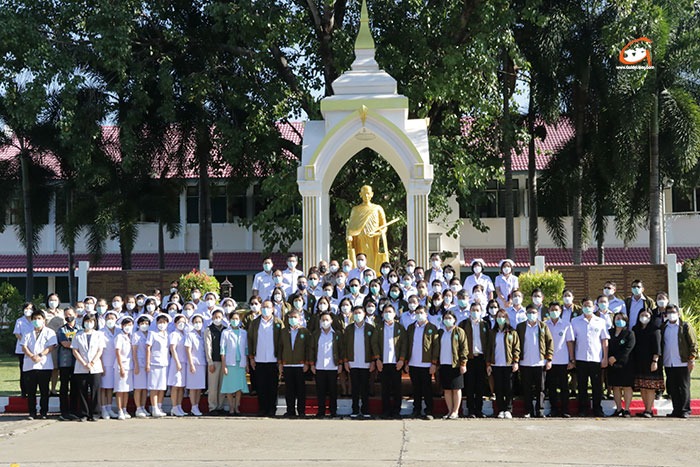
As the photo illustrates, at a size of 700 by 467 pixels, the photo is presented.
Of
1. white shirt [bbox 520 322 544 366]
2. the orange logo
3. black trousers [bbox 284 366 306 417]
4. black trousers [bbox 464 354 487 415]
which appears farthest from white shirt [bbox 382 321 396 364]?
the orange logo

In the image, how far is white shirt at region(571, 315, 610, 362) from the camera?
481 inches

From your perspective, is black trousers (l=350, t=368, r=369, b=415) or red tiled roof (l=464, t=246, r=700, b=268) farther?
red tiled roof (l=464, t=246, r=700, b=268)

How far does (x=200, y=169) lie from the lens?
26.2m

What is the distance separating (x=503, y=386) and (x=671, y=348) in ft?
7.65

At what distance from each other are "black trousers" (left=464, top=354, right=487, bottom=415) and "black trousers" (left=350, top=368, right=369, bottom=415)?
1367 mm

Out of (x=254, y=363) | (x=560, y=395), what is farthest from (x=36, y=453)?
(x=560, y=395)

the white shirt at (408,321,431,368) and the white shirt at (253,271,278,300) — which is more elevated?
the white shirt at (253,271,278,300)

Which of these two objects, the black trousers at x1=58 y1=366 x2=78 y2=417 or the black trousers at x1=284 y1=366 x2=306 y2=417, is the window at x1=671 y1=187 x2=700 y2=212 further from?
the black trousers at x1=58 y1=366 x2=78 y2=417

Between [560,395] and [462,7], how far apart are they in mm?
12104

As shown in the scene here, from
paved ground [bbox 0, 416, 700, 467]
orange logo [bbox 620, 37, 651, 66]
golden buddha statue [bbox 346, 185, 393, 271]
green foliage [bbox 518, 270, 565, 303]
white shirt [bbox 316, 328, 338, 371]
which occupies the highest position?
orange logo [bbox 620, 37, 651, 66]

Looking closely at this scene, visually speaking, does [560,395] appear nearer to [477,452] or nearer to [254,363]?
[477,452]

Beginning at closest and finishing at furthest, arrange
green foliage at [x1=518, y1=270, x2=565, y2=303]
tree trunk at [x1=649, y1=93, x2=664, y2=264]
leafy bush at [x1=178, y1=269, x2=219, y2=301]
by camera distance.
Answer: green foliage at [x1=518, y1=270, x2=565, y2=303] < leafy bush at [x1=178, y1=269, x2=219, y2=301] < tree trunk at [x1=649, y1=93, x2=664, y2=264]

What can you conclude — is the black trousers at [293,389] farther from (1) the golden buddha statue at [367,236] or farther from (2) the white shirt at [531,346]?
(1) the golden buddha statue at [367,236]

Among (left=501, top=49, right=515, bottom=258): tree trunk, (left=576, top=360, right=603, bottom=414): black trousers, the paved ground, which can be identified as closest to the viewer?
the paved ground
